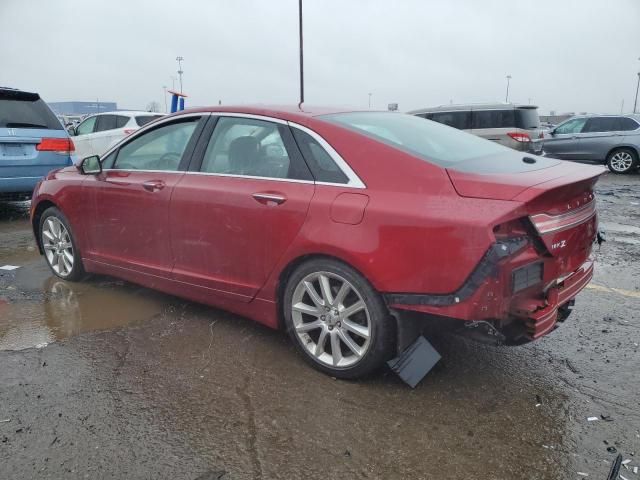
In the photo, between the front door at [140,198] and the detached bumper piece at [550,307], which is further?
the front door at [140,198]

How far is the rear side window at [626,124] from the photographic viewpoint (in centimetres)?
1411

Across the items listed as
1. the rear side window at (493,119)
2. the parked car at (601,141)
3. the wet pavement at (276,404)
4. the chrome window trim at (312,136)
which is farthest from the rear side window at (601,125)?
the chrome window trim at (312,136)

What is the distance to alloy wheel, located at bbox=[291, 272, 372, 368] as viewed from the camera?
2.86m

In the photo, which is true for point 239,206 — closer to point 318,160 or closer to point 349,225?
point 318,160

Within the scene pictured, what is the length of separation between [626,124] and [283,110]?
14.0 metres

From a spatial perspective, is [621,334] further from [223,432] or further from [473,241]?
[223,432]

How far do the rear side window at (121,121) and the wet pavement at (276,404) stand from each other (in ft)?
28.0

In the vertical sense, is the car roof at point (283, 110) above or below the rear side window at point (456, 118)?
below

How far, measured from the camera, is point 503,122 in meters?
12.8

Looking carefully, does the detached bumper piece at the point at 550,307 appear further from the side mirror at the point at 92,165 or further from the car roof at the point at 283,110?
the side mirror at the point at 92,165

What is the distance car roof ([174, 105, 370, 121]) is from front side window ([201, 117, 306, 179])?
61 mm

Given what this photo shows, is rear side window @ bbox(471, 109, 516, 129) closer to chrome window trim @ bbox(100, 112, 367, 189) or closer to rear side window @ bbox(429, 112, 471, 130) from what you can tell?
rear side window @ bbox(429, 112, 471, 130)

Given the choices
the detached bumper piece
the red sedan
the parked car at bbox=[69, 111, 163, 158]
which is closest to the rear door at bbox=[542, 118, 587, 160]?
the parked car at bbox=[69, 111, 163, 158]

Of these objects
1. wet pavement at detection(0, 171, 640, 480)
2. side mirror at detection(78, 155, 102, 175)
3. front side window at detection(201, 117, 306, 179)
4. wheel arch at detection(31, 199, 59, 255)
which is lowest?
wet pavement at detection(0, 171, 640, 480)
